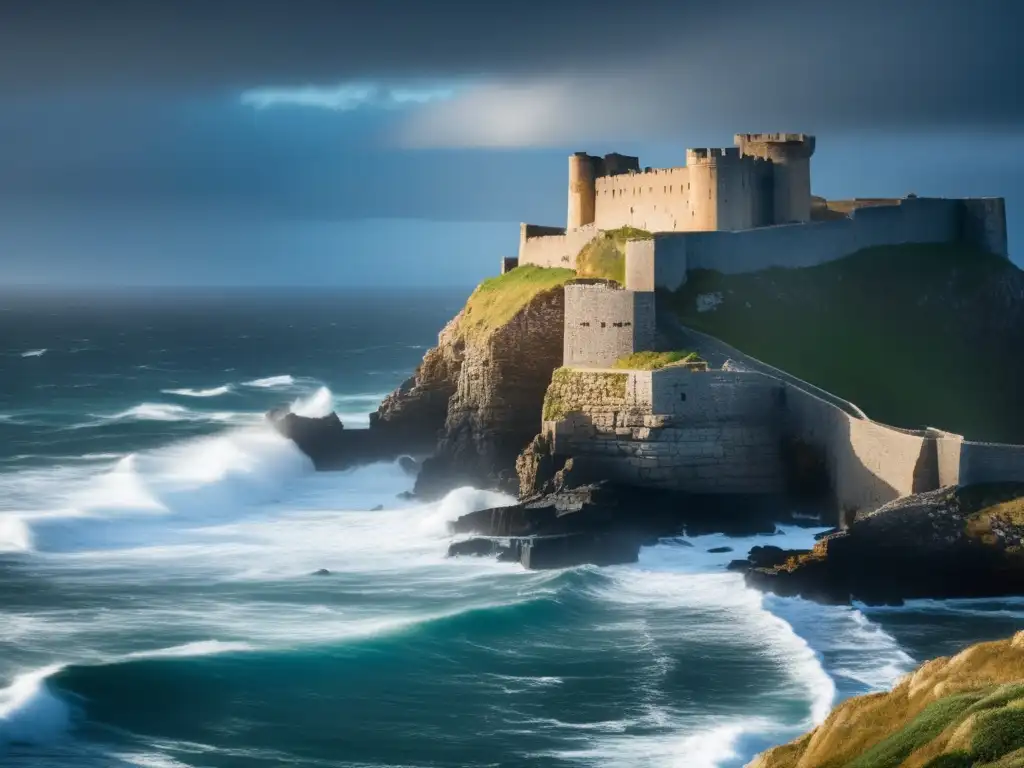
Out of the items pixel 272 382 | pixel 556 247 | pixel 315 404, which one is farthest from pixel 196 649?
pixel 272 382

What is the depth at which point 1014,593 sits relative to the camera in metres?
43.4

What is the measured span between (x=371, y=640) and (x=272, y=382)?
71649 mm

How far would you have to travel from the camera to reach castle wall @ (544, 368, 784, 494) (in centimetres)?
5100

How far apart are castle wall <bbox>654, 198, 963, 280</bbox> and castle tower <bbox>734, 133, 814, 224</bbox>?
119 centimetres

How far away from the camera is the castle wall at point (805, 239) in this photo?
5869cm

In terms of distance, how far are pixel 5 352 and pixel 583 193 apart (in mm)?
81687

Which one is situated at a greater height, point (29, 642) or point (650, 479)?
point (650, 479)

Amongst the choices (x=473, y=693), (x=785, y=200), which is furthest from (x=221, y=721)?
(x=785, y=200)

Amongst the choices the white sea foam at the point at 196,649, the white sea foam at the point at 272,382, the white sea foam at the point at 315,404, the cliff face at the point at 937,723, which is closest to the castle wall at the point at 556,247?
the white sea foam at the point at 315,404

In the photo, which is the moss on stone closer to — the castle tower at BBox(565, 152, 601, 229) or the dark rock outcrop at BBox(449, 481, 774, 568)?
the dark rock outcrop at BBox(449, 481, 774, 568)

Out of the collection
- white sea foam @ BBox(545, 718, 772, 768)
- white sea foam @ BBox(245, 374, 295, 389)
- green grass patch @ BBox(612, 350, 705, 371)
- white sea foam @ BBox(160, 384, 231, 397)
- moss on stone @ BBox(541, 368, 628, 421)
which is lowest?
white sea foam @ BBox(545, 718, 772, 768)

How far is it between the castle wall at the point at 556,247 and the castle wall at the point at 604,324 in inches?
302

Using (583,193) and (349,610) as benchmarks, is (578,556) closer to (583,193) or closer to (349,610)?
(349,610)

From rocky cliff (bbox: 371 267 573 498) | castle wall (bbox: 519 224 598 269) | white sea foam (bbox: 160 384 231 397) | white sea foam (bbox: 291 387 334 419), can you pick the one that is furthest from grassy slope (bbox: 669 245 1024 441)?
white sea foam (bbox: 160 384 231 397)
